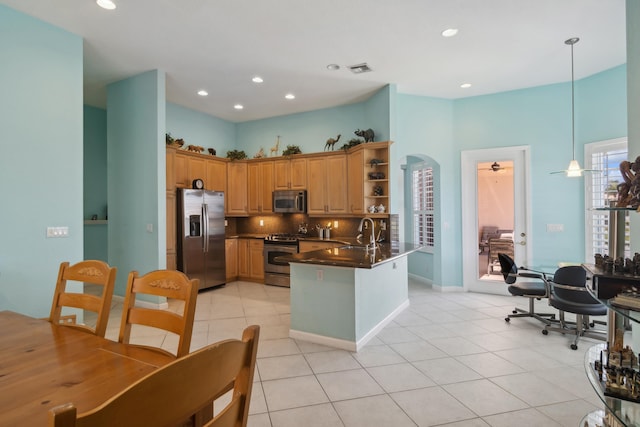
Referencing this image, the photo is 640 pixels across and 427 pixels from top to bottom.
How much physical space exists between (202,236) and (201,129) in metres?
Answer: 2.32

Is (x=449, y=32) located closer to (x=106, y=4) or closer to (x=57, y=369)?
(x=106, y=4)

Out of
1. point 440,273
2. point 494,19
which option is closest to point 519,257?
point 440,273

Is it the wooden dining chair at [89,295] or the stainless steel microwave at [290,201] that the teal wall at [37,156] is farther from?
the stainless steel microwave at [290,201]

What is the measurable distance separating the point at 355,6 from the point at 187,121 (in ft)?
14.1

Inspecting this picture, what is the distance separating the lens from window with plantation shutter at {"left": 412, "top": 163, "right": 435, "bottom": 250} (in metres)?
6.18

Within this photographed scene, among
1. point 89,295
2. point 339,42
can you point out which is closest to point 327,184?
point 339,42

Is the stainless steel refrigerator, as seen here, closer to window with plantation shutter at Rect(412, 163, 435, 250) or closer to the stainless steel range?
the stainless steel range

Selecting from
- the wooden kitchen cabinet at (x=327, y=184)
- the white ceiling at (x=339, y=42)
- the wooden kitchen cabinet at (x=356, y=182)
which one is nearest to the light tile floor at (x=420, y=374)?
the wooden kitchen cabinet at (x=356, y=182)

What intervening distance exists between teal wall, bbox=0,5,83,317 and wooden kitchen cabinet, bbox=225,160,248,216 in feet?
10.4

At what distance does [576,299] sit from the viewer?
3.41m

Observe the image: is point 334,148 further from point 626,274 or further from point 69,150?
point 626,274

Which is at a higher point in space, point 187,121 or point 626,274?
point 187,121

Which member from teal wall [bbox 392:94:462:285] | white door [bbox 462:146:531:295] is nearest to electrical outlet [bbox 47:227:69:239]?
teal wall [bbox 392:94:462:285]

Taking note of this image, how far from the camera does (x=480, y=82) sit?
16.2ft
